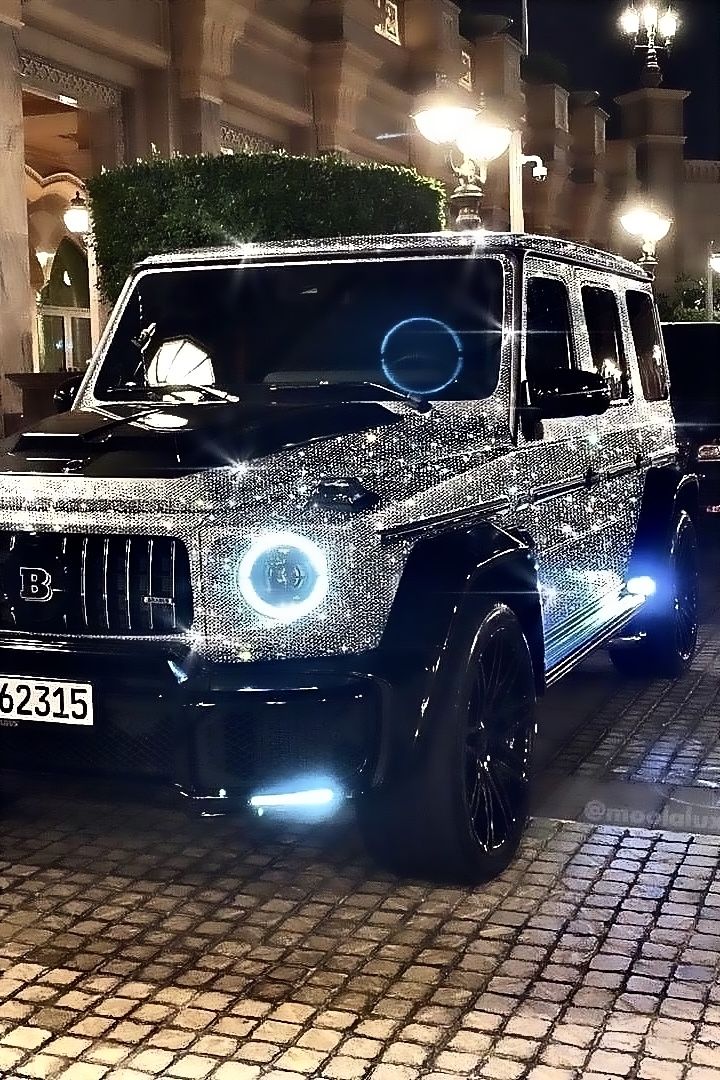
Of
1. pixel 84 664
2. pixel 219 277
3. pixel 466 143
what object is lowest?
pixel 84 664

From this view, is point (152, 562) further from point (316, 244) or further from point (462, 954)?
point (316, 244)

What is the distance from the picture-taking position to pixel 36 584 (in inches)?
169

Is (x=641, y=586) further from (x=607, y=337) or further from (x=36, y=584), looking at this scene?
(x=36, y=584)

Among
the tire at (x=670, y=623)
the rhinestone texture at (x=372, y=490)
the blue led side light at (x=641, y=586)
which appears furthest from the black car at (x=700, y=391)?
the rhinestone texture at (x=372, y=490)

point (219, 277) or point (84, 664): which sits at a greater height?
point (219, 277)

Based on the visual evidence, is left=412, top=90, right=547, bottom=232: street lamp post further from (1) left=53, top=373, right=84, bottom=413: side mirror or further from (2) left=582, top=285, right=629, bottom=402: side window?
(1) left=53, top=373, right=84, bottom=413: side mirror

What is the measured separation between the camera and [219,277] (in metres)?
5.68

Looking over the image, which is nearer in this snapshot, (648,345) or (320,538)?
(320,538)

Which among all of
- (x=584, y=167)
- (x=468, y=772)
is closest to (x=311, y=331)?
(x=468, y=772)

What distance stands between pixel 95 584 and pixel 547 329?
7.05 feet

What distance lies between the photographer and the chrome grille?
4137mm

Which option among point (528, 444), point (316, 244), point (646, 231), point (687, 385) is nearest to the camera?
Answer: point (528, 444)

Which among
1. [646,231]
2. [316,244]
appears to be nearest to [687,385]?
[316,244]

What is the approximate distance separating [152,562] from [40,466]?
1.77ft
